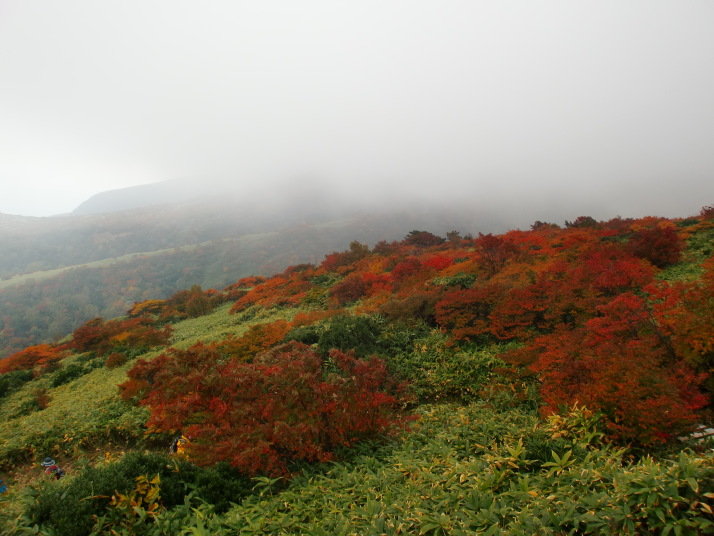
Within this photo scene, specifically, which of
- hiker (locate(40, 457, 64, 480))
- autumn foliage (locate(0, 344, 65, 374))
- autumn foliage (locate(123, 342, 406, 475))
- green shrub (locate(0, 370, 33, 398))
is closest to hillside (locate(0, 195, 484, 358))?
autumn foliage (locate(0, 344, 65, 374))

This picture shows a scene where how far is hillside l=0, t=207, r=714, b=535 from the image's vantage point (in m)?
3.59

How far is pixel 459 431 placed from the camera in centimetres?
620

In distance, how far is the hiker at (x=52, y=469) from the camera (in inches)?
279

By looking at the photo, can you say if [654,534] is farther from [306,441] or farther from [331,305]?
[331,305]

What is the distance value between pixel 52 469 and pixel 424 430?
8304 millimetres

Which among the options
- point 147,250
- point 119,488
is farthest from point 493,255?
point 147,250

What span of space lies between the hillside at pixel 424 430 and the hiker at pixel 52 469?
0.24 metres

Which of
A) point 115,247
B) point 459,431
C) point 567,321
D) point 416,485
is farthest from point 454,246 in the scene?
point 115,247

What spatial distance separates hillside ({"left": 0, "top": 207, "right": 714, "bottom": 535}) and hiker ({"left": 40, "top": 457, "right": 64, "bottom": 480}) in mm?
241

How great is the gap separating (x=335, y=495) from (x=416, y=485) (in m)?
1.15

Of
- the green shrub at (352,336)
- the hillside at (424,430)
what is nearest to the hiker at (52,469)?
the hillside at (424,430)

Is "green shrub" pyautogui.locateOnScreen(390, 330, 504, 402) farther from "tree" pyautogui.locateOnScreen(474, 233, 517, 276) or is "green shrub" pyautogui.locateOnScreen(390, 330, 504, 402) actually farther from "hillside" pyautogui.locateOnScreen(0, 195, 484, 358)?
"hillside" pyautogui.locateOnScreen(0, 195, 484, 358)

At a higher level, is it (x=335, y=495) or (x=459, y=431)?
(x=335, y=495)

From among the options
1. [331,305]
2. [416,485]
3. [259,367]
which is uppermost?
[259,367]
